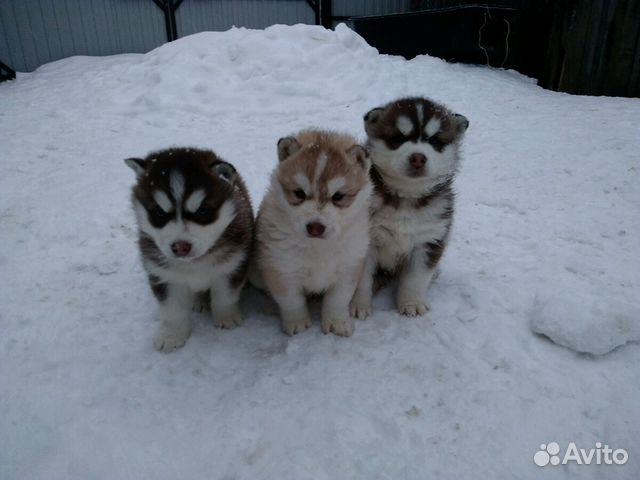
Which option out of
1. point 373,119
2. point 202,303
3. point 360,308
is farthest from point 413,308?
point 202,303

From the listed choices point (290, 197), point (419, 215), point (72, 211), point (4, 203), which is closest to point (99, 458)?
point (290, 197)

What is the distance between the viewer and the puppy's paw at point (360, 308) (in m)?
3.38

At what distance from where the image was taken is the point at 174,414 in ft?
8.30

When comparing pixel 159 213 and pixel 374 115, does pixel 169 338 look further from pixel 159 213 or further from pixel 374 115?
pixel 374 115

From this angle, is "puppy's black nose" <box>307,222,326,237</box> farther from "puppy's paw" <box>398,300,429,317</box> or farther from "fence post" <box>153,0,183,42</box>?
"fence post" <box>153,0,183,42</box>

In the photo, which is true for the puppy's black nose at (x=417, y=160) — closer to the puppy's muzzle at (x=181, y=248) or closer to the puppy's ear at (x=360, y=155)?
the puppy's ear at (x=360, y=155)

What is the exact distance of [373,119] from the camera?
347cm

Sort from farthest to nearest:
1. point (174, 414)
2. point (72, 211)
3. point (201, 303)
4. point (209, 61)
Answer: point (209, 61) → point (72, 211) → point (201, 303) → point (174, 414)

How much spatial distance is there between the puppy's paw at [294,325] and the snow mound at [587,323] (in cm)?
157

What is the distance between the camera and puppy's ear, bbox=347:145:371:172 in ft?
9.63

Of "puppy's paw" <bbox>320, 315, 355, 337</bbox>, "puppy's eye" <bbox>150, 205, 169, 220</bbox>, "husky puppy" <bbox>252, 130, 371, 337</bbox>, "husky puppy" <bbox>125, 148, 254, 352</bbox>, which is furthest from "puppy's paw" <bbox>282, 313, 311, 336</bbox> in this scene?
"puppy's eye" <bbox>150, 205, 169, 220</bbox>

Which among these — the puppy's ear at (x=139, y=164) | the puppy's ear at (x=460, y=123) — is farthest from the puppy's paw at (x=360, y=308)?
the puppy's ear at (x=139, y=164)

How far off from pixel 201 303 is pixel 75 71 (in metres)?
8.86

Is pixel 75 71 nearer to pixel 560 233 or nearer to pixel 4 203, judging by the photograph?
pixel 4 203
